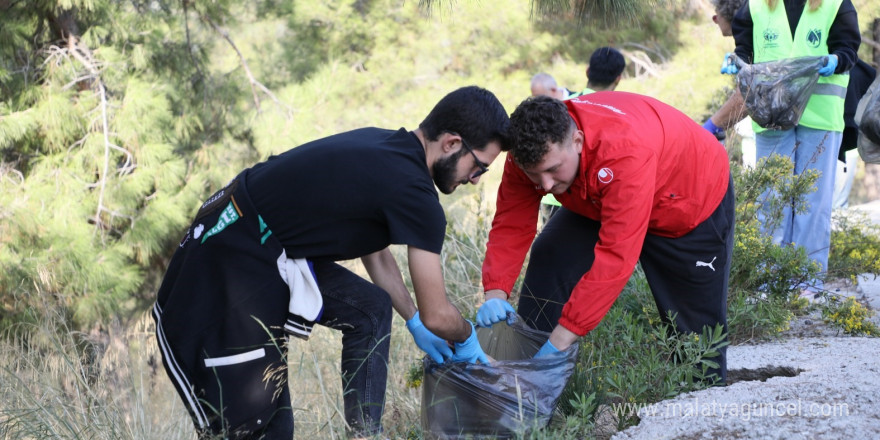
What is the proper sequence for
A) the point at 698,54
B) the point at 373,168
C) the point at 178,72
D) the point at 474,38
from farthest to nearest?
the point at 474,38, the point at 698,54, the point at 178,72, the point at 373,168

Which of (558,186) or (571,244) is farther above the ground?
(558,186)

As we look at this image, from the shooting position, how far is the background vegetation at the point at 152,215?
3186 millimetres

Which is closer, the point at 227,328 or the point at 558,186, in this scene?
the point at 227,328

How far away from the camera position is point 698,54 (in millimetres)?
10891

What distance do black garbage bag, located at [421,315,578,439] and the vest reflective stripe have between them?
260 centimetres

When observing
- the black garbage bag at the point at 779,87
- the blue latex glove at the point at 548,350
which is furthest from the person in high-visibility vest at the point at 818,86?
the blue latex glove at the point at 548,350

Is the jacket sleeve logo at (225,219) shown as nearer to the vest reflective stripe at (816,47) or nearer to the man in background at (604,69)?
the man in background at (604,69)

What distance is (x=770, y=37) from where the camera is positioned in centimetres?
454

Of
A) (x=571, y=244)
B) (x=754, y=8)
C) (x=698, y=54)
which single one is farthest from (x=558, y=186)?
(x=698, y=54)

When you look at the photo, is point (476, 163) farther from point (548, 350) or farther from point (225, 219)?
point (225, 219)

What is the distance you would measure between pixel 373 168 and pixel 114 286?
178 inches

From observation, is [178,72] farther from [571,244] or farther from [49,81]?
[571,244]

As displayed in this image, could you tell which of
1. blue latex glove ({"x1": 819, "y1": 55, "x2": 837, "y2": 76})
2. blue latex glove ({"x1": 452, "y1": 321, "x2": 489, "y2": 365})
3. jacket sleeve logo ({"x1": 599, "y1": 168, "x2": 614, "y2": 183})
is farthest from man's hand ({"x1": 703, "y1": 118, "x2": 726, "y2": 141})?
blue latex glove ({"x1": 452, "y1": 321, "x2": 489, "y2": 365})

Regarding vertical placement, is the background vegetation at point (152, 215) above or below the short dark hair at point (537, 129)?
below
